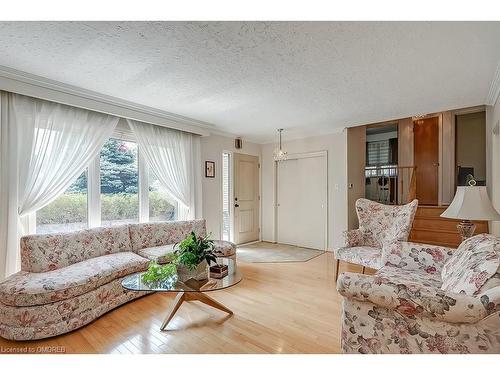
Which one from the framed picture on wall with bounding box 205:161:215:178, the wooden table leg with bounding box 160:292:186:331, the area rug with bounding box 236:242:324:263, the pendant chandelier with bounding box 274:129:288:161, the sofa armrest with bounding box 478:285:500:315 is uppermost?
the pendant chandelier with bounding box 274:129:288:161

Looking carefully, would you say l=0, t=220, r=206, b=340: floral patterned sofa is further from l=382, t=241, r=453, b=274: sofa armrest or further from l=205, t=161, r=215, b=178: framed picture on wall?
l=382, t=241, r=453, b=274: sofa armrest

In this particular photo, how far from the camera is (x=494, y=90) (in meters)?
2.70

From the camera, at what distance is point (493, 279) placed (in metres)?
1.28

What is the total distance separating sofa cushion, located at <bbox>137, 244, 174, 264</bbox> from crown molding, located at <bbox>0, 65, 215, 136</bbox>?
1681mm

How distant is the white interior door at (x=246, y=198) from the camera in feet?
17.0

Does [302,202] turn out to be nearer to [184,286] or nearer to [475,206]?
[475,206]

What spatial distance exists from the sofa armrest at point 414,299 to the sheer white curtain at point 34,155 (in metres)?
2.98

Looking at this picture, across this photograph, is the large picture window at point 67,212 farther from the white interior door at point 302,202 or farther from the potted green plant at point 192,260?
the white interior door at point 302,202

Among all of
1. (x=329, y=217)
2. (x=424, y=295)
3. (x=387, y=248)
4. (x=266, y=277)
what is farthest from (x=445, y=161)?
(x=424, y=295)

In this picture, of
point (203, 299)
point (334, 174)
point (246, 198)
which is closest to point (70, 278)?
point (203, 299)

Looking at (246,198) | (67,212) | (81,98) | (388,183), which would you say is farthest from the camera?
(246,198)

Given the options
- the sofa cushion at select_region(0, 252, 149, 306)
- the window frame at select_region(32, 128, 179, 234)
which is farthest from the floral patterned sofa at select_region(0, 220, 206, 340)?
the window frame at select_region(32, 128, 179, 234)

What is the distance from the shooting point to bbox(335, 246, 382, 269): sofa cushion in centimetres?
275

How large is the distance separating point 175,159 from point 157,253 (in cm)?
152
